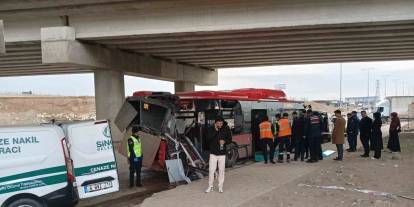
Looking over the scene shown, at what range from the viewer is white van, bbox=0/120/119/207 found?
742 centimetres

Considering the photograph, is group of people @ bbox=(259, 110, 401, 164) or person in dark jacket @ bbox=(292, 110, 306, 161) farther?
person in dark jacket @ bbox=(292, 110, 306, 161)

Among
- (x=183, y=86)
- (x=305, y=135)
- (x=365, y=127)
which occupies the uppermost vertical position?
(x=183, y=86)

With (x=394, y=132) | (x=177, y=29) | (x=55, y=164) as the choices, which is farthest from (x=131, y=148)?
(x=394, y=132)

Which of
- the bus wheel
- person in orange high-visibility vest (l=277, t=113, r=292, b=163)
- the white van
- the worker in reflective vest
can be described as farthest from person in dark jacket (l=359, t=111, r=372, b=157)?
the bus wheel

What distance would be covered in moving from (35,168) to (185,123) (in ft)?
21.0

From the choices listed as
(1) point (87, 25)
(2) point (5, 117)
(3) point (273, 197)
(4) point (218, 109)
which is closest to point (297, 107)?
(4) point (218, 109)

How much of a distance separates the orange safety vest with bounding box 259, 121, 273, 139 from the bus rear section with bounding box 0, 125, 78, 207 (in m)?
7.74

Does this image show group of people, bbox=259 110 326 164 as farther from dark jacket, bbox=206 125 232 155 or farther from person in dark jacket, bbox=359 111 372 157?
dark jacket, bbox=206 125 232 155

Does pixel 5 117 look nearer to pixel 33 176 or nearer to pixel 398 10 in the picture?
pixel 398 10

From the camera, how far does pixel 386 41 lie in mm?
24750

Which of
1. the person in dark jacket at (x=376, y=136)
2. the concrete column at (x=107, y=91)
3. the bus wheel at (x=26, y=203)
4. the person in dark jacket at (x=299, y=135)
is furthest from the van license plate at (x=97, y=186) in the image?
the concrete column at (x=107, y=91)

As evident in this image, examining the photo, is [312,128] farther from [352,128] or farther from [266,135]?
[352,128]

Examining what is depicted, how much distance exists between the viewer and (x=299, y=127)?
15.4 meters

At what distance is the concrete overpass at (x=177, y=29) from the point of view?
19.1 meters
